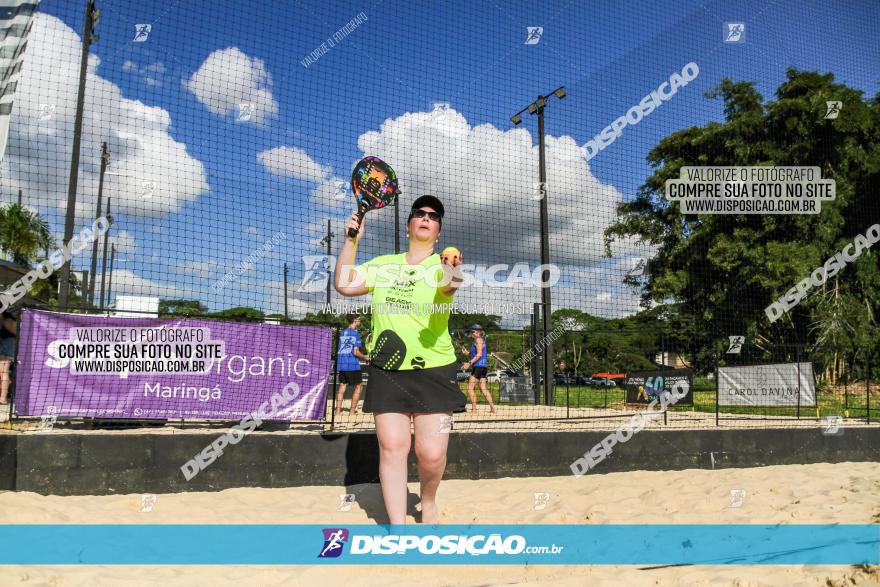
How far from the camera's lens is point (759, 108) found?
23094 mm

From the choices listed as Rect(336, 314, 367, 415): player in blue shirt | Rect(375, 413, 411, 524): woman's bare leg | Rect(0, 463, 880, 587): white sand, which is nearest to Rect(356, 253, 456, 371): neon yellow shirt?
Rect(375, 413, 411, 524): woman's bare leg

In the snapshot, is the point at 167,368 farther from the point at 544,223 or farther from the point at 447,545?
the point at 544,223

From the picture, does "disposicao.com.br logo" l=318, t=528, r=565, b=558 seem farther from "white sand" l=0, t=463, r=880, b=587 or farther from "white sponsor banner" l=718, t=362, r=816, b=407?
"white sponsor banner" l=718, t=362, r=816, b=407

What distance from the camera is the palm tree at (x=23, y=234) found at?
22.8 meters

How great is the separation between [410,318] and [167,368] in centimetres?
381

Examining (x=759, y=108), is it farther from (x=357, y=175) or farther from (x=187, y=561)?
(x=187, y=561)

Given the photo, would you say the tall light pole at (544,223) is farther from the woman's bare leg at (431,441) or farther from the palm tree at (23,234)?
the palm tree at (23,234)

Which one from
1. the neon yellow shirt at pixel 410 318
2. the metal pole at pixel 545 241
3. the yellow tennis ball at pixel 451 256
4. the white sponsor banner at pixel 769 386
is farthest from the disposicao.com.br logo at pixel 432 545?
the metal pole at pixel 545 241

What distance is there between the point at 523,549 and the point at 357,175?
2.30 m

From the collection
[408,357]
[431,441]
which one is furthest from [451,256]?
[431,441]

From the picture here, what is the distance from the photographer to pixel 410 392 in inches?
127

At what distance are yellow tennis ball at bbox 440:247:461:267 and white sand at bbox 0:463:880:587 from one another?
1.53 metres

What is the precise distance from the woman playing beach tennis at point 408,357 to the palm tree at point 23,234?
79.9 ft

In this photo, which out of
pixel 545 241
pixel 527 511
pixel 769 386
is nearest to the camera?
pixel 527 511
